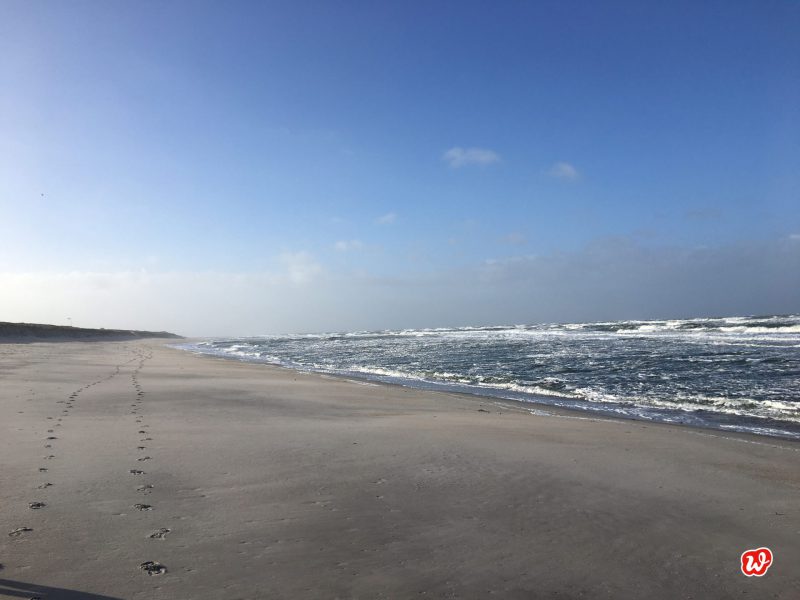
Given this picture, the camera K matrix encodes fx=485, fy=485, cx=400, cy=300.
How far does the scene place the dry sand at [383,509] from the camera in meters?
3.88

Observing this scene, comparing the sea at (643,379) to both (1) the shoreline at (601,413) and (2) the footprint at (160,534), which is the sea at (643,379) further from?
(2) the footprint at (160,534)

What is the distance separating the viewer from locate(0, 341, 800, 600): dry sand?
3877mm

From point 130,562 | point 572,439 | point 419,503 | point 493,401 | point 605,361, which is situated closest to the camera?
point 130,562

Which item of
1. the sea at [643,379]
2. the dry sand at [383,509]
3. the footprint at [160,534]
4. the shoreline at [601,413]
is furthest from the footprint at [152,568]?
the sea at [643,379]

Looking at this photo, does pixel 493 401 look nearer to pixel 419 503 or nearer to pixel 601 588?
pixel 419 503

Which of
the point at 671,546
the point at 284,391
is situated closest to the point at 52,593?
the point at 671,546

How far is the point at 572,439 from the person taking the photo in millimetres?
9414

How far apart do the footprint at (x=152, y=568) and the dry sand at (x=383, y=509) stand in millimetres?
58

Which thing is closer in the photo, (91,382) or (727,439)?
(727,439)

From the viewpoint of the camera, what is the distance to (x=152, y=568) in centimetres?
384

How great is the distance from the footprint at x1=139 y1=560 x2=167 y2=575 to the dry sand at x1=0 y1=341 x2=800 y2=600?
58 mm

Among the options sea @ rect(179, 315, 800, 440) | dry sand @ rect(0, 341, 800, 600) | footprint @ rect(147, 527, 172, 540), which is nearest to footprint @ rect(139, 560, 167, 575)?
dry sand @ rect(0, 341, 800, 600)

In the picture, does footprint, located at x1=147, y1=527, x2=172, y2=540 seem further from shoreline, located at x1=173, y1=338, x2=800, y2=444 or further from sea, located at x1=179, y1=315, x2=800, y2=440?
sea, located at x1=179, y1=315, x2=800, y2=440

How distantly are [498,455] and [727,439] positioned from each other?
5461mm
